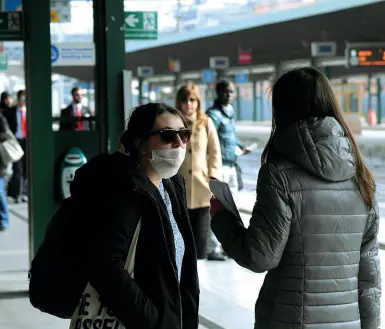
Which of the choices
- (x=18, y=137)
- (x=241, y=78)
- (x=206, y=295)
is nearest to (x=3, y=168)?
(x=206, y=295)

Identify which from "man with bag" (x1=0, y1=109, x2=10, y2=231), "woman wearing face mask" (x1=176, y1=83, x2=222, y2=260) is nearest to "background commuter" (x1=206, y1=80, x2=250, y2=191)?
"woman wearing face mask" (x1=176, y1=83, x2=222, y2=260)

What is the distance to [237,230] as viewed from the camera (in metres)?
3.04

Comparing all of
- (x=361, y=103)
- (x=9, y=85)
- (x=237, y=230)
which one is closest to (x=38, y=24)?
(x=237, y=230)

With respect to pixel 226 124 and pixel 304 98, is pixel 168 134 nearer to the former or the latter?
pixel 304 98

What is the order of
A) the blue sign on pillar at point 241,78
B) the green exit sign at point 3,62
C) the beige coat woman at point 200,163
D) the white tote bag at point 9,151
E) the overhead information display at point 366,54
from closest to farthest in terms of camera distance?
the beige coat woman at point 200,163 < the white tote bag at point 9,151 < the green exit sign at point 3,62 < the overhead information display at point 366,54 < the blue sign on pillar at point 241,78

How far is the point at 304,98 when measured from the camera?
9.71 feet

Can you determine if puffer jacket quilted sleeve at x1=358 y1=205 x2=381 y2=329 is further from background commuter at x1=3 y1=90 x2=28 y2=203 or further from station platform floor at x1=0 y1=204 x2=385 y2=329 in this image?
background commuter at x1=3 y1=90 x2=28 y2=203

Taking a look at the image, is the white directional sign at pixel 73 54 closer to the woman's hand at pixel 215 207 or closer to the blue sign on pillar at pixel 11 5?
the blue sign on pillar at pixel 11 5

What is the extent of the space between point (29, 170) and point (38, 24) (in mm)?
1145

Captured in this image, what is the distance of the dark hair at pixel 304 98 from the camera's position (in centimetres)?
295

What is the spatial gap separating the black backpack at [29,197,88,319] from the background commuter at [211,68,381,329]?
0.67 meters

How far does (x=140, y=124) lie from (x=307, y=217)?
0.67m

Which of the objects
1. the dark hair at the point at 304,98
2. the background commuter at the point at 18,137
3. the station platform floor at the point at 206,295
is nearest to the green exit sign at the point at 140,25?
the station platform floor at the point at 206,295

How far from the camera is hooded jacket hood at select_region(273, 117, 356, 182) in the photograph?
292 centimetres
